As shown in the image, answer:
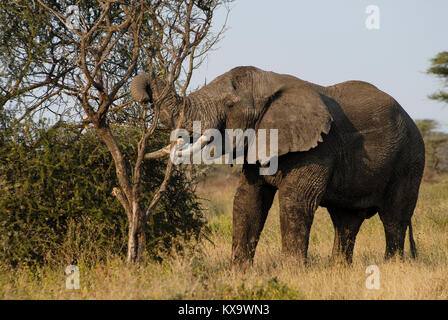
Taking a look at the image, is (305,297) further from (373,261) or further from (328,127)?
(373,261)

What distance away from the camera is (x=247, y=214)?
7.32 metres

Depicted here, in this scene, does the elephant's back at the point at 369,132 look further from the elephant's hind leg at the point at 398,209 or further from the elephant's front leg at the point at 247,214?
the elephant's front leg at the point at 247,214

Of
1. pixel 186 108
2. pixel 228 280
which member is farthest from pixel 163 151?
pixel 228 280

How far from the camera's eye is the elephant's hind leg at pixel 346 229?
837cm

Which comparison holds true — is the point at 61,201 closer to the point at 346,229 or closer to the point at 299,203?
the point at 299,203

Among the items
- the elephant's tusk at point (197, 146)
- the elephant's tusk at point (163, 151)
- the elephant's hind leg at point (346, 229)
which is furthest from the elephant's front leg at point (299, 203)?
the elephant's hind leg at point (346, 229)

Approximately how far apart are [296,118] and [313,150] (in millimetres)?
425

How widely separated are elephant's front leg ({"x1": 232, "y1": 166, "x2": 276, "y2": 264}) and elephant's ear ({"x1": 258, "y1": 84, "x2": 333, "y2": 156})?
2.12 ft

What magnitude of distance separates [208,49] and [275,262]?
2.90 m

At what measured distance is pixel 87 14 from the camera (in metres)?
8.51

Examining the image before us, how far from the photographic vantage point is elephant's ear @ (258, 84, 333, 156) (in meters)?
6.83

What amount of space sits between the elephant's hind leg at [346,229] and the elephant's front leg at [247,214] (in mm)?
1509

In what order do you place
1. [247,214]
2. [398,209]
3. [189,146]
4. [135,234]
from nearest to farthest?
[189,146]
[135,234]
[247,214]
[398,209]
